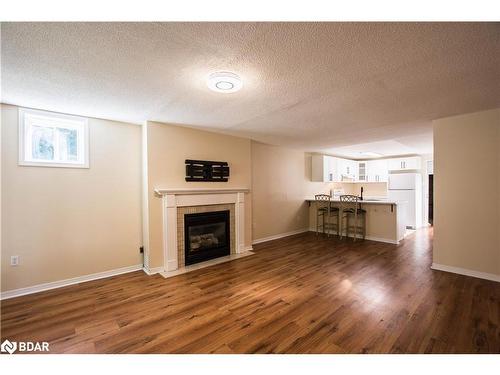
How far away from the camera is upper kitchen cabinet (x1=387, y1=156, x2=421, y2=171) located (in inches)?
275

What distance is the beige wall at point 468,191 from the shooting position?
307 cm

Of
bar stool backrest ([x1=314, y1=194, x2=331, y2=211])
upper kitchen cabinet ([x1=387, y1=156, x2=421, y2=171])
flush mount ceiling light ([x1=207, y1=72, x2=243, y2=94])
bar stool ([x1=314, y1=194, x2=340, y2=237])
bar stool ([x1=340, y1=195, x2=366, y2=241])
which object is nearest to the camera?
flush mount ceiling light ([x1=207, y1=72, x2=243, y2=94])

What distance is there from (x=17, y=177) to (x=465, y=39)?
4802 mm

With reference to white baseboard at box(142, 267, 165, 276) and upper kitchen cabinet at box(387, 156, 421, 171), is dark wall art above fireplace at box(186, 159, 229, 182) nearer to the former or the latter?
white baseboard at box(142, 267, 165, 276)

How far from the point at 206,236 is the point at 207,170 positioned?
1.27 meters

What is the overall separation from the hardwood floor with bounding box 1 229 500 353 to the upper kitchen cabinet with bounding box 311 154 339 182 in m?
3.54

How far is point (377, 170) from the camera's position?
7742 millimetres

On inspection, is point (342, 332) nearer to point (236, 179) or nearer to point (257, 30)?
point (257, 30)

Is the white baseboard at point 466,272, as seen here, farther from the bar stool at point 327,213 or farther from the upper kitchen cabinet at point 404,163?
the upper kitchen cabinet at point 404,163

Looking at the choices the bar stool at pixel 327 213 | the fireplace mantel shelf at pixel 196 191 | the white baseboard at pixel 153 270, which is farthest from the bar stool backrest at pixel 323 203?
the white baseboard at pixel 153 270

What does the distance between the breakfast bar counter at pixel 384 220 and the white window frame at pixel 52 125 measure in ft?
18.9

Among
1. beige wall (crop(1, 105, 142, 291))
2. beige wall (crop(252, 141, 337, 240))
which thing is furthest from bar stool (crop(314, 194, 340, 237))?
beige wall (crop(1, 105, 142, 291))
